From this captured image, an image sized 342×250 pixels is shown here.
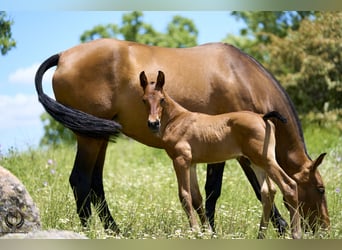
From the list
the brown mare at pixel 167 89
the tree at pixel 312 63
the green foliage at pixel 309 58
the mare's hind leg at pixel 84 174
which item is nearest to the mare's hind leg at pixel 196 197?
the brown mare at pixel 167 89

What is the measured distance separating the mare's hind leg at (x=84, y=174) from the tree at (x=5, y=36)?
1.03m

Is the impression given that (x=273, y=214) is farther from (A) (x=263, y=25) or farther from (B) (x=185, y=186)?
(A) (x=263, y=25)

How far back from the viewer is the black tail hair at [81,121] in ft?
15.8

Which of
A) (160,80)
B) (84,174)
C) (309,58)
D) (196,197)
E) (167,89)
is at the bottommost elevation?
(196,197)

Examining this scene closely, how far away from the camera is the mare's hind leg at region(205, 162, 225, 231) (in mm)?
5254

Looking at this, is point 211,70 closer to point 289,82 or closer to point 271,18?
point 289,82

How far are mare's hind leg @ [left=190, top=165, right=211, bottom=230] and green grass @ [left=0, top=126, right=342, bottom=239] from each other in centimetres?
15

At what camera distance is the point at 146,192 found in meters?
6.65

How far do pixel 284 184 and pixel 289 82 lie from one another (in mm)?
5175

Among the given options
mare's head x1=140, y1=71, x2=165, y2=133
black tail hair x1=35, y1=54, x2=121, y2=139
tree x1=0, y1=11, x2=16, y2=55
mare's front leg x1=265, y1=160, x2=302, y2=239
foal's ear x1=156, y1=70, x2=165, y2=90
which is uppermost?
tree x1=0, y1=11, x2=16, y2=55

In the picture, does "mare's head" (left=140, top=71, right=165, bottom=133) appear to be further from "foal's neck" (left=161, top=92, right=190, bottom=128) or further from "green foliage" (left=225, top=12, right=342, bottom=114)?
"green foliage" (left=225, top=12, right=342, bottom=114)

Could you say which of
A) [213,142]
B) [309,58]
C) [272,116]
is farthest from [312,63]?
[213,142]

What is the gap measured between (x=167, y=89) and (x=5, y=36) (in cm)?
148

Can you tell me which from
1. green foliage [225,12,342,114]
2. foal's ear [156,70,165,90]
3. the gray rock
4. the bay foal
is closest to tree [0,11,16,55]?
the gray rock
